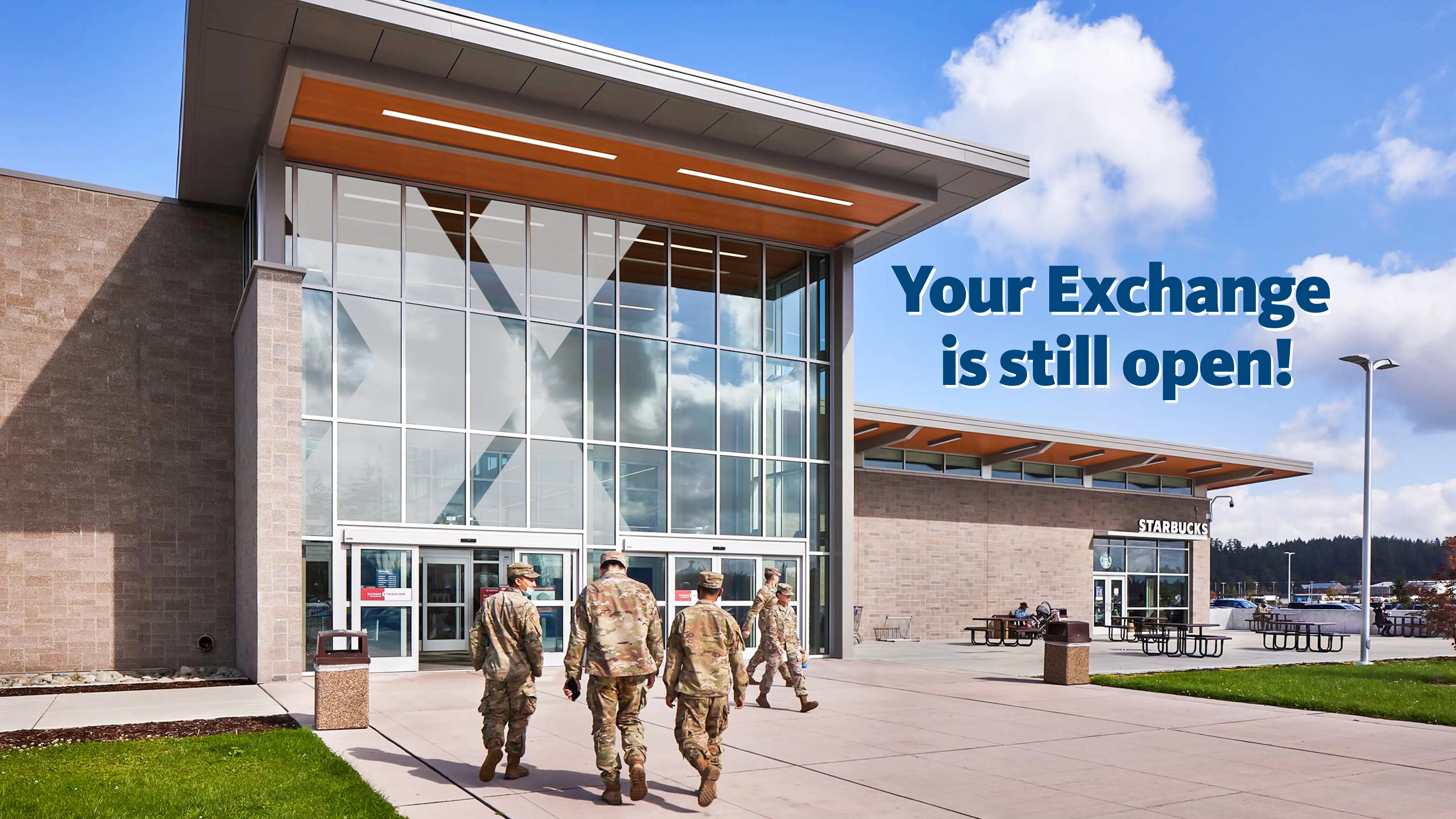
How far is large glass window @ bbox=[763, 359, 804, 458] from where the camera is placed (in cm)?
2297

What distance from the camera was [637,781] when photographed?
8508 millimetres

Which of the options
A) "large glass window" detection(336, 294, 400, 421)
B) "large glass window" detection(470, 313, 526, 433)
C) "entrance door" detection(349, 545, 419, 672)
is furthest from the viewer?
"large glass window" detection(470, 313, 526, 433)

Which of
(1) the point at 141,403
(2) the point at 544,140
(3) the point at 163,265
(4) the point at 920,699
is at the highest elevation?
(2) the point at 544,140

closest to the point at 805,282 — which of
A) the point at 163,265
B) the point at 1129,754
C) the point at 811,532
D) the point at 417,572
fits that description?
the point at 811,532

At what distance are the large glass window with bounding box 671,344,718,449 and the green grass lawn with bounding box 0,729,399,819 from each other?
11.4 metres

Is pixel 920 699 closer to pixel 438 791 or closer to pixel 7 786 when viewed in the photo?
pixel 438 791

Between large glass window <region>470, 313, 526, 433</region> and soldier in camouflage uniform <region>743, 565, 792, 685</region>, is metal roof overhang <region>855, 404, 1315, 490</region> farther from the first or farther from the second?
soldier in camouflage uniform <region>743, 565, 792, 685</region>

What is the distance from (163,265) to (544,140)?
7776 mm

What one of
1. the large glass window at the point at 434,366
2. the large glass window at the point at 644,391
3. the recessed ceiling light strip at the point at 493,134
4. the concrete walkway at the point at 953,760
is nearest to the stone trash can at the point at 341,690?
the concrete walkway at the point at 953,760

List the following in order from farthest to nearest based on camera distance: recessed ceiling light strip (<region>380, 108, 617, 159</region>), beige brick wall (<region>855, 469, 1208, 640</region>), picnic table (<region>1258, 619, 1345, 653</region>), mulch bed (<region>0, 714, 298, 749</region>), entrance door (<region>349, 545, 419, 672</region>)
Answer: beige brick wall (<region>855, 469, 1208, 640</region>), picnic table (<region>1258, 619, 1345, 653</region>), entrance door (<region>349, 545, 419, 672</region>), recessed ceiling light strip (<region>380, 108, 617, 159</region>), mulch bed (<region>0, 714, 298, 749</region>)

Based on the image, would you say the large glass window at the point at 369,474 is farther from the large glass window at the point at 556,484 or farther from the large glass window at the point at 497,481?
the large glass window at the point at 556,484

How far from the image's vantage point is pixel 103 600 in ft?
61.5

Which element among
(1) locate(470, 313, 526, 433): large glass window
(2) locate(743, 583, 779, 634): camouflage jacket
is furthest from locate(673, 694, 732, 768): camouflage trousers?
(1) locate(470, 313, 526, 433): large glass window

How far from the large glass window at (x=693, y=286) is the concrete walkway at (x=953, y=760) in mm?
8619
